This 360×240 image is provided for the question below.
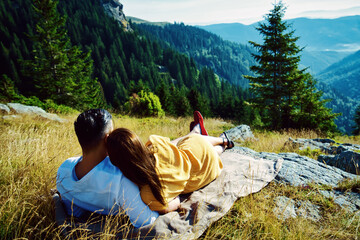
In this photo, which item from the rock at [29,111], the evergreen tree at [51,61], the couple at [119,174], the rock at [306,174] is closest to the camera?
the couple at [119,174]

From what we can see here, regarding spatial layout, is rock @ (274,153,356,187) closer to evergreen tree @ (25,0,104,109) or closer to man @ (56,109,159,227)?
man @ (56,109,159,227)

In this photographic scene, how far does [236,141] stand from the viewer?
6855mm

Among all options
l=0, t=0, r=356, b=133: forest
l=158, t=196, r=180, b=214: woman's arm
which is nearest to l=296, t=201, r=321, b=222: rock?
l=158, t=196, r=180, b=214: woman's arm

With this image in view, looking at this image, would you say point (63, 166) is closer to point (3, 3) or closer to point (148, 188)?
point (148, 188)

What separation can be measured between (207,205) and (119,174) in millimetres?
1153

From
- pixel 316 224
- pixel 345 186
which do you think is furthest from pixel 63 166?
pixel 345 186

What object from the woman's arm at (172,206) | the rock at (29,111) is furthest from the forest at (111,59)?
the woman's arm at (172,206)

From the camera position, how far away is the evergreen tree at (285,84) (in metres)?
14.1

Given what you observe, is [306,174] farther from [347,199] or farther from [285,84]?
[285,84]

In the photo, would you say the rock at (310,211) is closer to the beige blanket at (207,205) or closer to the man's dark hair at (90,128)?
the beige blanket at (207,205)

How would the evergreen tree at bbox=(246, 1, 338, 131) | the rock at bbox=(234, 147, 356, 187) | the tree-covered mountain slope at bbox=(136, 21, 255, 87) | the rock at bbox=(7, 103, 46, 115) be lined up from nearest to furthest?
the rock at bbox=(234, 147, 356, 187) → the rock at bbox=(7, 103, 46, 115) → the evergreen tree at bbox=(246, 1, 338, 131) → the tree-covered mountain slope at bbox=(136, 21, 255, 87)

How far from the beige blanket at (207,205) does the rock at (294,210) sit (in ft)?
1.05

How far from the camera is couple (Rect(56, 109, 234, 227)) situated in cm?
194

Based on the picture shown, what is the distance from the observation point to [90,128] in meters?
2.00
